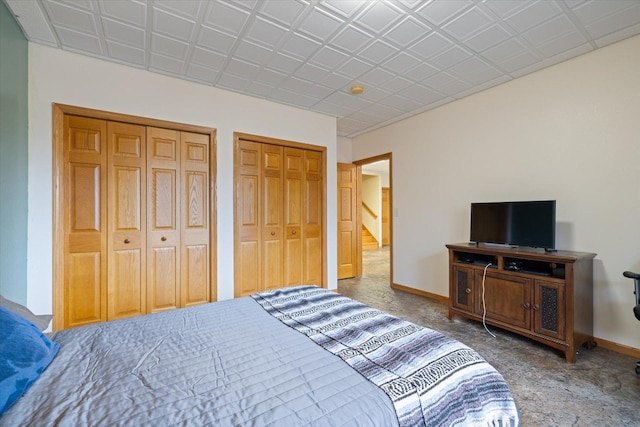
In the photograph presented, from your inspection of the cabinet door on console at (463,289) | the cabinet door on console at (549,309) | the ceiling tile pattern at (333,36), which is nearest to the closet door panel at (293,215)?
the ceiling tile pattern at (333,36)

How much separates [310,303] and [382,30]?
2256 mm

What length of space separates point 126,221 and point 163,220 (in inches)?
12.9

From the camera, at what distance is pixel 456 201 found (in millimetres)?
3615

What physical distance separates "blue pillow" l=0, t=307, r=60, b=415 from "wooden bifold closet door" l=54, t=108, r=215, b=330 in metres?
1.79

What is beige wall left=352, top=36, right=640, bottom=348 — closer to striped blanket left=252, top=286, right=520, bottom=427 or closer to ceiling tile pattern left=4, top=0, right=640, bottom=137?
ceiling tile pattern left=4, top=0, right=640, bottom=137

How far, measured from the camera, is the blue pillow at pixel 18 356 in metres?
0.85

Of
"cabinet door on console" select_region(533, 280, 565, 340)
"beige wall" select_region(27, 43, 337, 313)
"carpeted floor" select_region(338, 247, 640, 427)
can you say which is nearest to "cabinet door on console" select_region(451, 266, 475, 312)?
"carpeted floor" select_region(338, 247, 640, 427)

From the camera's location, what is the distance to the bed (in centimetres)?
82

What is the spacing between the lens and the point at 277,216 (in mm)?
3691

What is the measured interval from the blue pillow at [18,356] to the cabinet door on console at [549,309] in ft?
10.8

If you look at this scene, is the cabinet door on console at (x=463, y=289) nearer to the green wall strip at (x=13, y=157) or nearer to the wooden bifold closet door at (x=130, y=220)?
the wooden bifold closet door at (x=130, y=220)

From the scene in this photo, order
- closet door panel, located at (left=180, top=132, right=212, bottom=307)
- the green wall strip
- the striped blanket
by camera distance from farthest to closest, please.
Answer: closet door panel, located at (left=180, top=132, right=212, bottom=307) → the green wall strip → the striped blanket

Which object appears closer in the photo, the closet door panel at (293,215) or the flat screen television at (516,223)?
the flat screen television at (516,223)

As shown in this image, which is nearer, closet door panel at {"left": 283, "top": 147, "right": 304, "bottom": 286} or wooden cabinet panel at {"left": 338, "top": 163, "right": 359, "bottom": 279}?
closet door panel at {"left": 283, "top": 147, "right": 304, "bottom": 286}
